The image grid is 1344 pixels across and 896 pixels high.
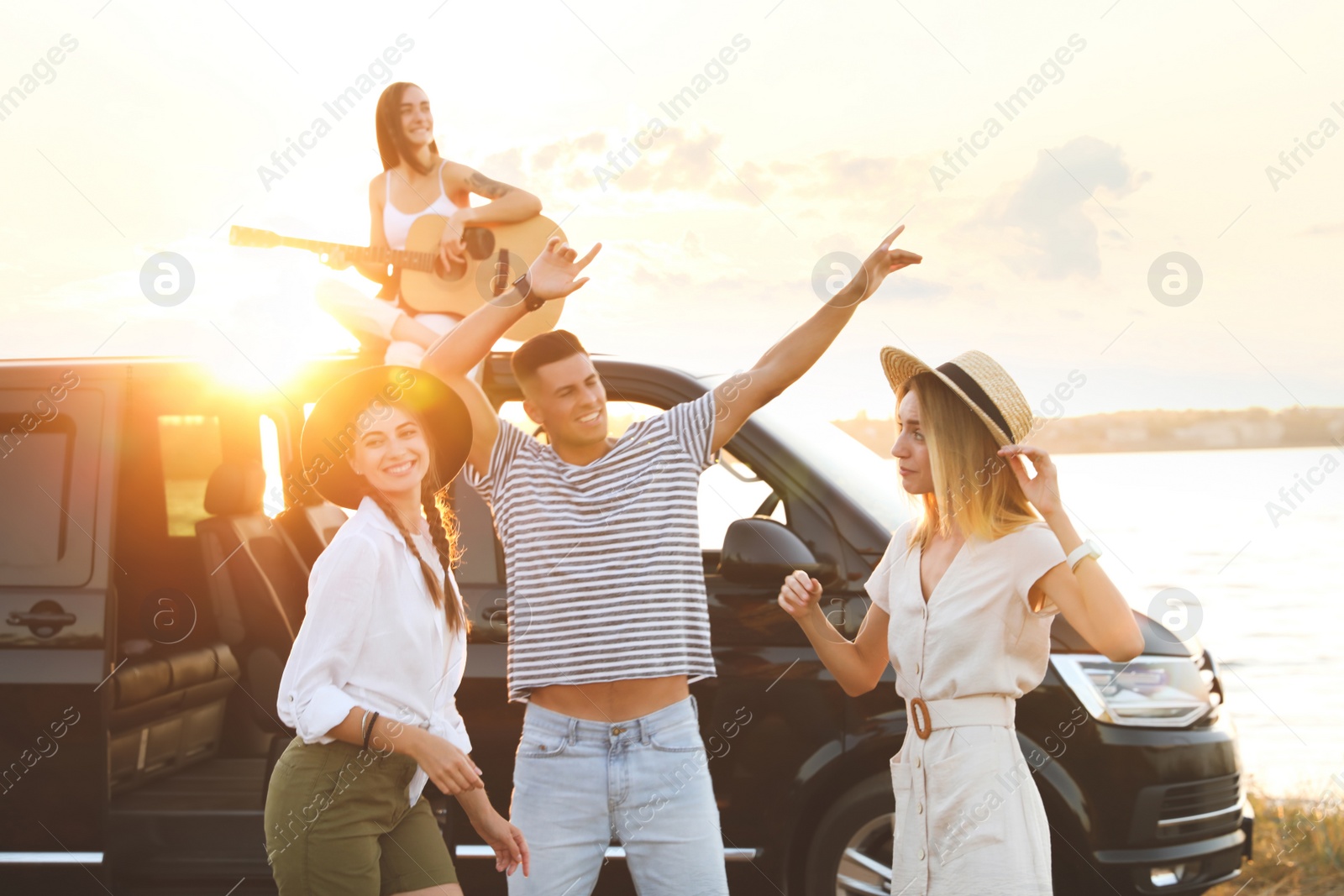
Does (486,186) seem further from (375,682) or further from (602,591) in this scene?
(375,682)

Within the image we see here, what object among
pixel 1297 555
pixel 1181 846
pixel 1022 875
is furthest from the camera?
pixel 1297 555

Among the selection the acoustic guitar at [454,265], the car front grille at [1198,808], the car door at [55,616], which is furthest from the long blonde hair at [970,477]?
the car door at [55,616]

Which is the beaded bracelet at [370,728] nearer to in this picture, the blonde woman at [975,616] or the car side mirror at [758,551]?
the blonde woman at [975,616]

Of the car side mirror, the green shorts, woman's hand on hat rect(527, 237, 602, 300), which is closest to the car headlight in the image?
the car side mirror

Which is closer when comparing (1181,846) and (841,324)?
(841,324)

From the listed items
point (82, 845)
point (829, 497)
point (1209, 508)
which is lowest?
point (82, 845)

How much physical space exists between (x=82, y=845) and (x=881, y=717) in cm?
248

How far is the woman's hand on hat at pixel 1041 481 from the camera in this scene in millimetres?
2334

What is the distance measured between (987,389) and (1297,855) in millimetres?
3285

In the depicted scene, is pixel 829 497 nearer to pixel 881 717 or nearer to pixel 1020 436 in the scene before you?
pixel 881 717

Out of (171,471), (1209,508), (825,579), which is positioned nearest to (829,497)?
(825,579)

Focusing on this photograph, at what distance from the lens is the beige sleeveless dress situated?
237 cm

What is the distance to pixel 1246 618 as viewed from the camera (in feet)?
38.5

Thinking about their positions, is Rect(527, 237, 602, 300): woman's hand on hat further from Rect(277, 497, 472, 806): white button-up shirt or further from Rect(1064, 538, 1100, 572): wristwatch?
Rect(1064, 538, 1100, 572): wristwatch
